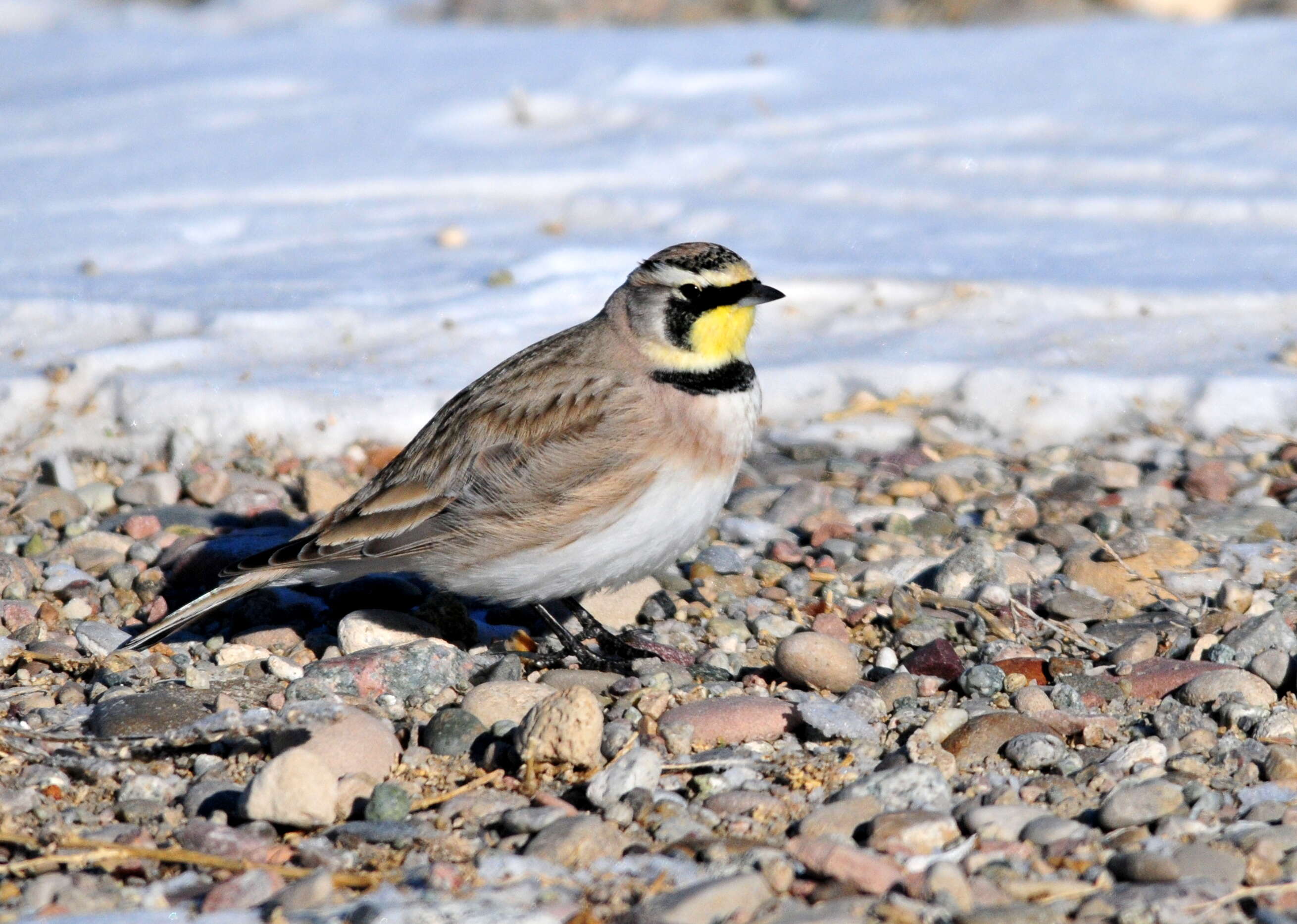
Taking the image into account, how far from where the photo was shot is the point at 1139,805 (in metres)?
3.13

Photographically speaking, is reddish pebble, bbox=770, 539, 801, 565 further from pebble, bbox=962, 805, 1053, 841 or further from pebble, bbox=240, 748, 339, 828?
pebble, bbox=240, 748, 339, 828

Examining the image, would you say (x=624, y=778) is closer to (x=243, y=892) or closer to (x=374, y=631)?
(x=243, y=892)

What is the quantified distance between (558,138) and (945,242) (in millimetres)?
3124

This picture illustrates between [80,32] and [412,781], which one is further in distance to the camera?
[80,32]

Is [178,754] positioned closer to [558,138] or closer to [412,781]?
[412,781]

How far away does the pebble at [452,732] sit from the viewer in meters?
3.59

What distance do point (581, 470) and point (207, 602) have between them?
1.13 metres

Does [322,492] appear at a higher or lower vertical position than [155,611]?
higher

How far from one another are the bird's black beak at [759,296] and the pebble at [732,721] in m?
1.17

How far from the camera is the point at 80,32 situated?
1316 centimetres

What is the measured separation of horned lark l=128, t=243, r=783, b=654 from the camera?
4.01m

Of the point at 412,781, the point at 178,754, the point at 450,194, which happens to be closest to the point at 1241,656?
the point at 412,781

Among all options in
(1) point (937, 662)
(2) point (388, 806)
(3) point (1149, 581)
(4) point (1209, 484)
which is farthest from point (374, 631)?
(4) point (1209, 484)

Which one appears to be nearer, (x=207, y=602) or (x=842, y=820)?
(x=842, y=820)
